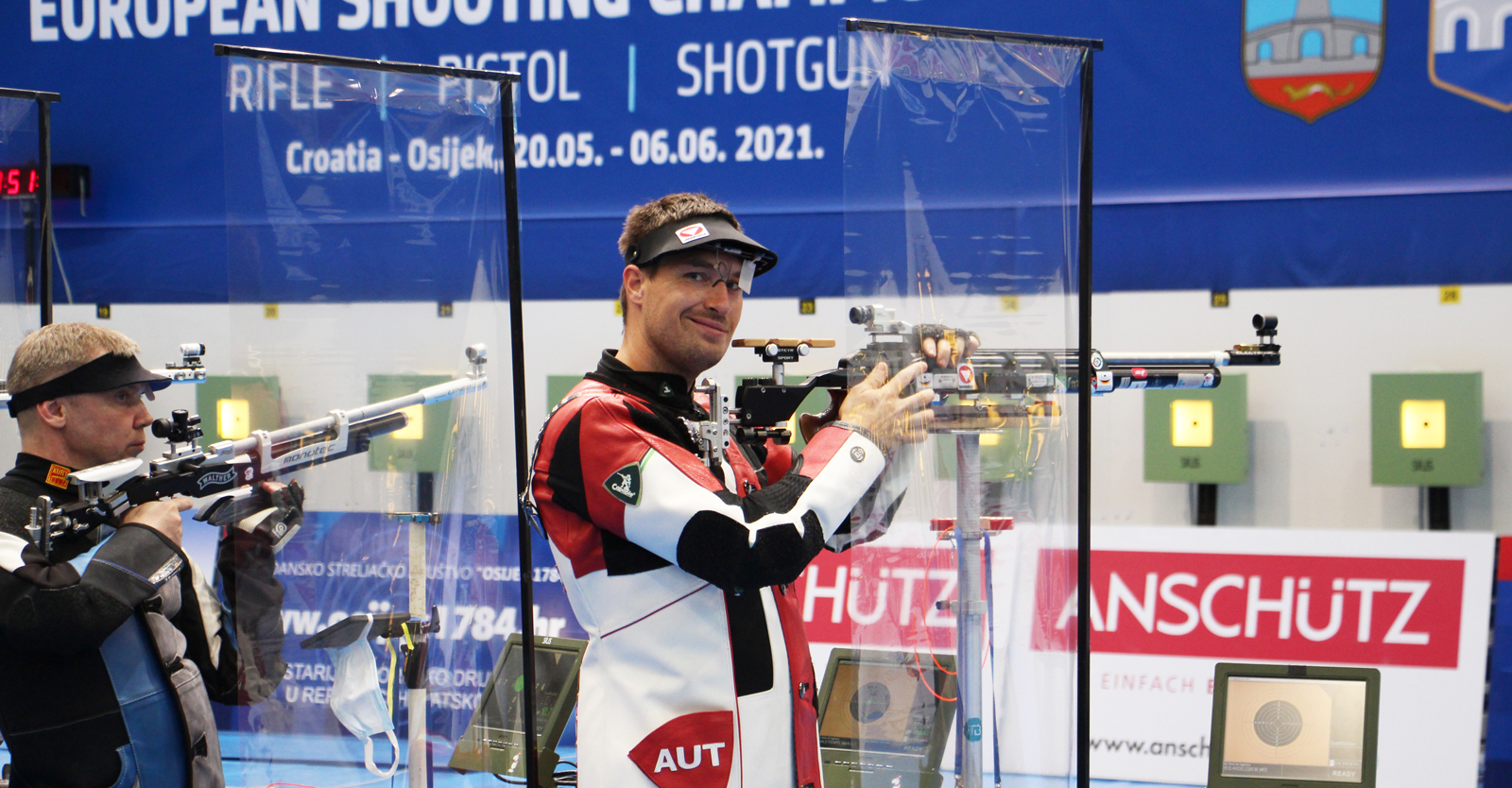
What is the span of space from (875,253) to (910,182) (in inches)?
5.3

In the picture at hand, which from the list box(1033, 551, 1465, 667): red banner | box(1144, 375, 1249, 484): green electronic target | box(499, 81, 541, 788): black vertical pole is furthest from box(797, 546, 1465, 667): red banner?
box(499, 81, 541, 788): black vertical pole

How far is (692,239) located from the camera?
1.60 meters

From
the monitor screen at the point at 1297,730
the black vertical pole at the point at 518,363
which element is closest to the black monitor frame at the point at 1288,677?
the monitor screen at the point at 1297,730

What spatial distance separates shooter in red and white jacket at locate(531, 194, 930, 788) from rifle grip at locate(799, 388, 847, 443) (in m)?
0.12

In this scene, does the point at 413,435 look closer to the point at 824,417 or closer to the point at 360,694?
the point at 360,694

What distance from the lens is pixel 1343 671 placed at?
9.29 feet

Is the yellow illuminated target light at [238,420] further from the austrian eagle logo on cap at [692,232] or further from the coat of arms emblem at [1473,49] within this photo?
the coat of arms emblem at [1473,49]

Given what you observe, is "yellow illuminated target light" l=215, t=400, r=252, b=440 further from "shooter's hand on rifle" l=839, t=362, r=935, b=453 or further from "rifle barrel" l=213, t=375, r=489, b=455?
"shooter's hand on rifle" l=839, t=362, r=935, b=453

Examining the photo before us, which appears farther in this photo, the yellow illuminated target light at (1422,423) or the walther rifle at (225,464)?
the yellow illuminated target light at (1422,423)

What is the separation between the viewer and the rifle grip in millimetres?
1797

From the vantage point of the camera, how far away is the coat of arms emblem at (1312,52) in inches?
157

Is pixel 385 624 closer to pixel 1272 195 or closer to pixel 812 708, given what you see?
pixel 812 708

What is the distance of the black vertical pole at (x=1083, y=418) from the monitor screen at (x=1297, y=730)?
114 cm

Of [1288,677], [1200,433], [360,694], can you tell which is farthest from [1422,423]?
[360,694]
